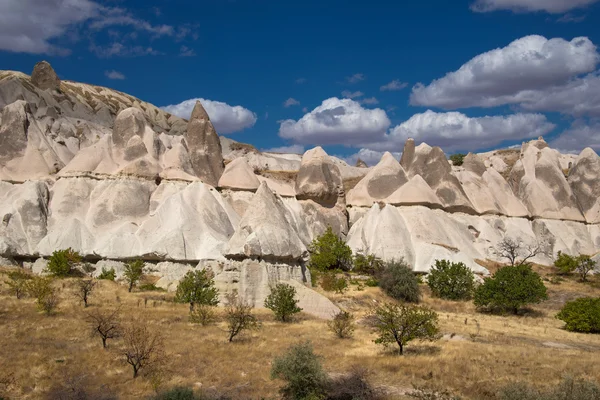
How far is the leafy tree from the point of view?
3878 cm

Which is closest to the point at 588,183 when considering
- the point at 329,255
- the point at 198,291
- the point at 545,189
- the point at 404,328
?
the point at 545,189

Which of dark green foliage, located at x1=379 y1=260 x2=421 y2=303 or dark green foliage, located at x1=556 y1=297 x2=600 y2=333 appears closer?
dark green foliage, located at x1=556 y1=297 x2=600 y2=333

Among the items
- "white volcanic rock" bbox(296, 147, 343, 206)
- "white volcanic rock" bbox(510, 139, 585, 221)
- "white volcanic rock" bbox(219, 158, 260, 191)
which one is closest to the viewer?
"white volcanic rock" bbox(219, 158, 260, 191)

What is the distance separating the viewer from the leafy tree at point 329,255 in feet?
127

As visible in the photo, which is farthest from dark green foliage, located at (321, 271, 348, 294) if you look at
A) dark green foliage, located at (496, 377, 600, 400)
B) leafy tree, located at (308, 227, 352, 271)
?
dark green foliage, located at (496, 377, 600, 400)

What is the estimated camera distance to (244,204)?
4481 centimetres

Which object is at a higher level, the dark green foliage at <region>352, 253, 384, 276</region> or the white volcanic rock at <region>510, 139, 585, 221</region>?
the white volcanic rock at <region>510, 139, 585, 221</region>

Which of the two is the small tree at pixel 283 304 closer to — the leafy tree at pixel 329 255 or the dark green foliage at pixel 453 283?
the dark green foliage at pixel 453 283

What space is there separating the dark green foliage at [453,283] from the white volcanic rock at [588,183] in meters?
27.5

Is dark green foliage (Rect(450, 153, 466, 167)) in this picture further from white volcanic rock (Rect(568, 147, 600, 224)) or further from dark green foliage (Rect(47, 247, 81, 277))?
dark green foliage (Rect(47, 247, 81, 277))

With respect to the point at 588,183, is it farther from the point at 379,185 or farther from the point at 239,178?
the point at 239,178

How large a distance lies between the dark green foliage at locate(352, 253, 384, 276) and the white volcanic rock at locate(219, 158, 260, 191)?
1181 centimetres

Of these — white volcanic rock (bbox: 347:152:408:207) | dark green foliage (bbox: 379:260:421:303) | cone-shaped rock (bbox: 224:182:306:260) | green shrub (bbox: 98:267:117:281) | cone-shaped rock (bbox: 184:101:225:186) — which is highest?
cone-shaped rock (bbox: 184:101:225:186)

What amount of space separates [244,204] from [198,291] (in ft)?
67.6
